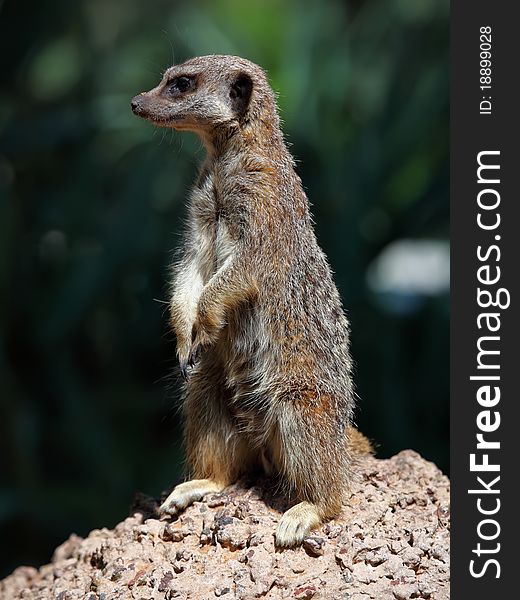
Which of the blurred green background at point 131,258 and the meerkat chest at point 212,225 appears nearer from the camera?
the meerkat chest at point 212,225

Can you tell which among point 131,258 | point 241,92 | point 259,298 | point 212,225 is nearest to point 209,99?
point 241,92

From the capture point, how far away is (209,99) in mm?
3922

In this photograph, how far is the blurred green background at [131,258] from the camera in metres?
7.42

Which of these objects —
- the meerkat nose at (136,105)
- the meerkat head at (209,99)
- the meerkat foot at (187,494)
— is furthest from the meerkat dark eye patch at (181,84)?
the meerkat foot at (187,494)

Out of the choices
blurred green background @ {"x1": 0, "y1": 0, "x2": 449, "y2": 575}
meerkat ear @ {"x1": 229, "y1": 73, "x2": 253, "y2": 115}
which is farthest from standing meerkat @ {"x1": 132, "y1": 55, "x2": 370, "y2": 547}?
blurred green background @ {"x1": 0, "y1": 0, "x2": 449, "y2": 575}

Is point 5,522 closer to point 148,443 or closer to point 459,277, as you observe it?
point 148,443

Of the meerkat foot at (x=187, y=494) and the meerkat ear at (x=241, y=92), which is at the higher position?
the meerkat ear at (x=241, y=92)

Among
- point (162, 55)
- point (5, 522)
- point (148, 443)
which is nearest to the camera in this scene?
point (5, 522)

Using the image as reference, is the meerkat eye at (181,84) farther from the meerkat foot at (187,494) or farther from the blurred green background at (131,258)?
the blurred green background at (131,258)

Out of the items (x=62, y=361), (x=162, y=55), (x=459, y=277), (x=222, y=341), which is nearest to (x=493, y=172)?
(x=459, y=277)

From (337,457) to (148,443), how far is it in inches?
159

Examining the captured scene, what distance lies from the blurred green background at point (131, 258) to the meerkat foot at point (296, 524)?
3.41 metres

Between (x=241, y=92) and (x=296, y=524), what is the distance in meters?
1.48

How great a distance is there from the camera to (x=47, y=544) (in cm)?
741
